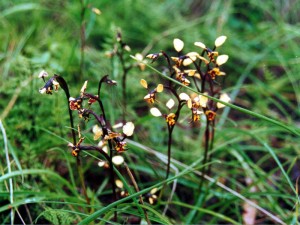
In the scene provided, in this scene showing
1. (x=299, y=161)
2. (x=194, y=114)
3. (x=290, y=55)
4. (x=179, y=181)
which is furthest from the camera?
(x=290, y=55)

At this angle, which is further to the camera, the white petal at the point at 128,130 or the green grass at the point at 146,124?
the green grass at the point at 146,124

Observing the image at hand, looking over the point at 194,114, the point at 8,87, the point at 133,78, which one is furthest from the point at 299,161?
the point at 8,87

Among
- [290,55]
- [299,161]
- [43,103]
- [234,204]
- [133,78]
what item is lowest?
[234,204]

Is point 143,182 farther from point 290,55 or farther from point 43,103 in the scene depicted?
point 290,55

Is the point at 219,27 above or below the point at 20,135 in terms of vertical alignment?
above

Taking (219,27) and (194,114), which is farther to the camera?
(219,27)

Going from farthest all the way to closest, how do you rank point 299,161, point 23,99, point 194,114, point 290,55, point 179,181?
A: point 290,55, point 299,161, point 23,99, point 179,181, point 194,114

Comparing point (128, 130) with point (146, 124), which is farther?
point (146, 124)

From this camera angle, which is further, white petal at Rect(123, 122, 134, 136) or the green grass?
the green grass
